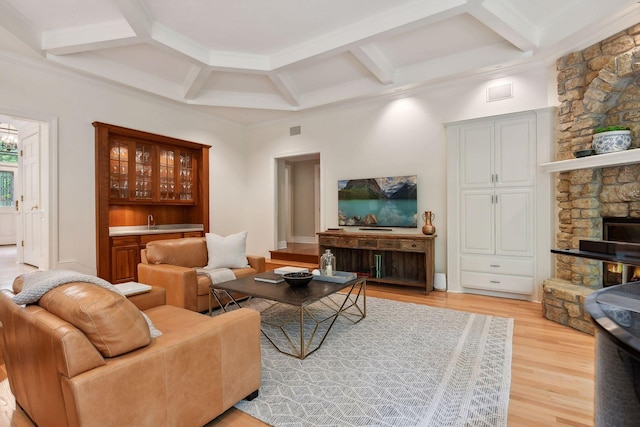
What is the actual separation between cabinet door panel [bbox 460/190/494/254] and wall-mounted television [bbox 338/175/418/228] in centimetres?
72

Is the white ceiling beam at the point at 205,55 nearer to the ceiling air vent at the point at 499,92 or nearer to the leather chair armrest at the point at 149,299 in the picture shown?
the leather chair armrest at the point at 149,299

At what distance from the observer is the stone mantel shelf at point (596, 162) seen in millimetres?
3012

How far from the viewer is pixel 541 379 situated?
7.34ft

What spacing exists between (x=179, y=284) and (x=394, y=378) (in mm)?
2255

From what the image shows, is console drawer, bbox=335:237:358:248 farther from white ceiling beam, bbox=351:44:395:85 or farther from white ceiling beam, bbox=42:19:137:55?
white ceiling beam, bbox=42:19:137:55

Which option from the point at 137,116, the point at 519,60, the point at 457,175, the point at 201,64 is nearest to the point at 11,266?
the point at 137,116

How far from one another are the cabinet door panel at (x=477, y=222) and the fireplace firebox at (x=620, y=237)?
3.74ft

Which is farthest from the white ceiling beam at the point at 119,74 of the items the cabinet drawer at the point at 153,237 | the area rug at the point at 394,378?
the area rug at the point at 394,378

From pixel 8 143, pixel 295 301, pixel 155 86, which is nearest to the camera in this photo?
pixel 295 301

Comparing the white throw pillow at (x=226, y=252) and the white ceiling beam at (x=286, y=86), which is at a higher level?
the white ceiling beam at (x=286, y=86)

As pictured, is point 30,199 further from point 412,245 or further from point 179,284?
point 412,245

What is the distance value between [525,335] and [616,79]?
8.91ft

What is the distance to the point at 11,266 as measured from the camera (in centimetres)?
556

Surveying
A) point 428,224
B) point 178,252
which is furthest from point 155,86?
point 428,224
